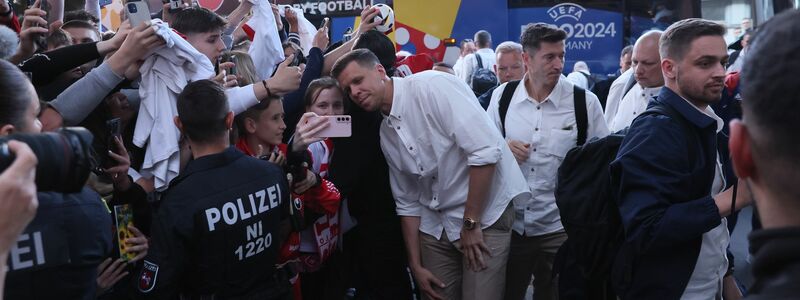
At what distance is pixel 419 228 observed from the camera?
434 centimetres

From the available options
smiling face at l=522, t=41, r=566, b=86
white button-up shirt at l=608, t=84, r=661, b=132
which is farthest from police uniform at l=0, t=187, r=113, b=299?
white button-up shirt at l=608, t=84, r=661, b=132

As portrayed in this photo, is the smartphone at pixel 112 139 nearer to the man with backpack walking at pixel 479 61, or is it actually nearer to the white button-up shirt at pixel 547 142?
the white button-up shirt at pixel 547 142

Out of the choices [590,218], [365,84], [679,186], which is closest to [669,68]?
[679,186]

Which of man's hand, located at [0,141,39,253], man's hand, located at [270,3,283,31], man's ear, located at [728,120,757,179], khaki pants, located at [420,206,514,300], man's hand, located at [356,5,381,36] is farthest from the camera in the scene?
man's hand, located at [270,3,283,31]

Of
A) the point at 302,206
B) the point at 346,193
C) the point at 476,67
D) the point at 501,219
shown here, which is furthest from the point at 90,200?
the point at 476,67

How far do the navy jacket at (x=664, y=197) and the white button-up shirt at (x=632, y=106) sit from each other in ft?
6.95

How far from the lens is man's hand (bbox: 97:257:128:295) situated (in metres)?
3.24

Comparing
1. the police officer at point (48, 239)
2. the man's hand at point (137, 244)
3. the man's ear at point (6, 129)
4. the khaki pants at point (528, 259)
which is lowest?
the khaki pants at point (528, 259)

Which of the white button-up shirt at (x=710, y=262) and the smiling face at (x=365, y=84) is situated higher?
the smiling face at (x=365, y=84)

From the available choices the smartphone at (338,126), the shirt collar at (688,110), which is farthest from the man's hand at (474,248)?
the shirt collar at (688,110)

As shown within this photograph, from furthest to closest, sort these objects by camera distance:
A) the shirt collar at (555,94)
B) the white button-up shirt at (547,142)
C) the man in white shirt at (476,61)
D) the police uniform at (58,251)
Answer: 1. the man in white shirt at (476,61)
2. the shirt collar at (555,94)
3. the white button-up shirt at (547,142)
4. the police uniform at (58,251)

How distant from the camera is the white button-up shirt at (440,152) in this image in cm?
398

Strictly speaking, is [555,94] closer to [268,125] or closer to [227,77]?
[268,125]

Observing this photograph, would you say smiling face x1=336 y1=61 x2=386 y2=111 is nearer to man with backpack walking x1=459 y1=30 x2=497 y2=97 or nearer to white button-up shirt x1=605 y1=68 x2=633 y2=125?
white button-up shirt x1=605 y1=68 x2=633 y2=125
